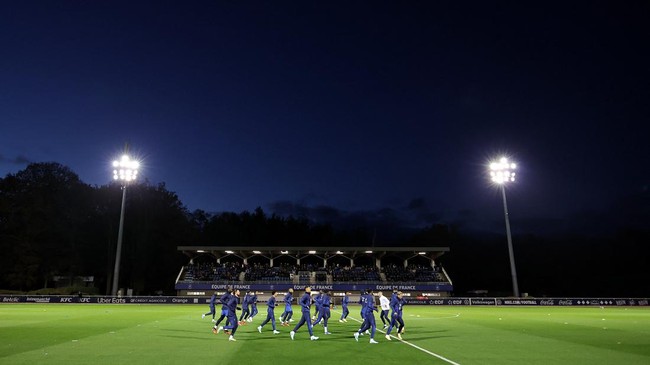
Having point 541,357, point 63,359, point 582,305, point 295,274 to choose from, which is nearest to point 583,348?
point 541,357

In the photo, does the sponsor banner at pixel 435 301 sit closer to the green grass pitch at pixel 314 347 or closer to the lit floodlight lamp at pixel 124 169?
the lit floodlight lamp at pixel 124 169

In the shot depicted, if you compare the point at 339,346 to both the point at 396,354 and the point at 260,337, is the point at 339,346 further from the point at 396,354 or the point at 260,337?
the point at 260,337

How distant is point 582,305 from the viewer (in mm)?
52594

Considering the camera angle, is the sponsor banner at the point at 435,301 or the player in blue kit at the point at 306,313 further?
the sponsor banner at the point at 435,301

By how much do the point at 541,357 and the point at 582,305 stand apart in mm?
47213

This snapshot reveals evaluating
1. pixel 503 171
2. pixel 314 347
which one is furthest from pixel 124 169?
pixel 503 171

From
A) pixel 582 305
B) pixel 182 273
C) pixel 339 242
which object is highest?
pixel 339 242

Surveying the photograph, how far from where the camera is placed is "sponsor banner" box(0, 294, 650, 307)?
169 ft

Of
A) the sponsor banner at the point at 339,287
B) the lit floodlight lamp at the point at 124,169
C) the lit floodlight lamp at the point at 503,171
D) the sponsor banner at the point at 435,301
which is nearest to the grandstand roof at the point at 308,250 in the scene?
the sponsor banner at the point at 339,287

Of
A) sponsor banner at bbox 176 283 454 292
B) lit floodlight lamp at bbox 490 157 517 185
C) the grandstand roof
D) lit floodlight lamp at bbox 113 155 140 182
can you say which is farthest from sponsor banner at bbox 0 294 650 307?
lit floodlight lamp at bbox 490 157 517 185

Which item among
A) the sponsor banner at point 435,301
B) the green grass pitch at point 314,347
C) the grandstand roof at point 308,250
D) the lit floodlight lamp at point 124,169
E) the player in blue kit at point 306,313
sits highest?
the lit floodlight lamp at point 124,169

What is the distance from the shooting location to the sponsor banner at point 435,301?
51.4m

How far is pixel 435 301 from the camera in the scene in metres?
53.4

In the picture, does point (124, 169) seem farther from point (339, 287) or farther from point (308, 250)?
point (339, 287)
